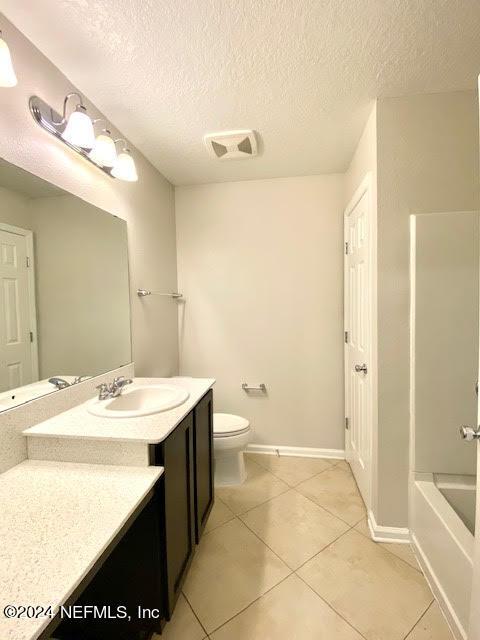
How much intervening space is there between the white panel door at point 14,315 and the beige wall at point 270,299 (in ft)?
4.83

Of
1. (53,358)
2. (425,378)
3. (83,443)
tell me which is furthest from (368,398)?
(53,358)

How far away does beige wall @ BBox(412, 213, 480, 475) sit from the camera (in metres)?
1.41

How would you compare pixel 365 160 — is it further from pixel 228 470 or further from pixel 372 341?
pixel 228 470

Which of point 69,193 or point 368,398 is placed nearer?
point 69,193

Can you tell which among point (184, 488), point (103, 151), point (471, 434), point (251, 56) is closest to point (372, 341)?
point (471, 434)

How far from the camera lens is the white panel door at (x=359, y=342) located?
1.68 metres

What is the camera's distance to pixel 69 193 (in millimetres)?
1344

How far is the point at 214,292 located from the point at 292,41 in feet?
5.49

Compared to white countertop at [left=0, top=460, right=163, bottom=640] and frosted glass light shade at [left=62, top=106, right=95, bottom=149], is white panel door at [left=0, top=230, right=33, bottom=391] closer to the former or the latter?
white countertop at [left=0, top=460, right=163, bottom=640]

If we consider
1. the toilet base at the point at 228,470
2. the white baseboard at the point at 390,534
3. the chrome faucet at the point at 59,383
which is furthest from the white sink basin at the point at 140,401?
the white baseboard at the point at 390,534

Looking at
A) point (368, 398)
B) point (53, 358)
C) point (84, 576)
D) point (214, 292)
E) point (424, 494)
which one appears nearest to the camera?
point (84, 576)

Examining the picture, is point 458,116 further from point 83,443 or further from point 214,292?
point 83,443

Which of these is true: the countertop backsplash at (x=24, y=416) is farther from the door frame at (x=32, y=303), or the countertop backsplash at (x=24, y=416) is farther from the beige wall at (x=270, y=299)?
the beige wall at (x=270, y=299)

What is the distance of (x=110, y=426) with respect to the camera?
1102mm
